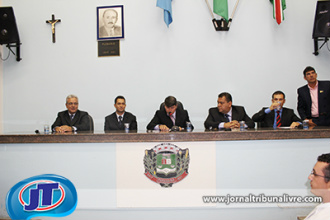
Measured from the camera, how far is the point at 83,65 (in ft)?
16.8

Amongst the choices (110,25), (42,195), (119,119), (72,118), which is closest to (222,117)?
(119,119)

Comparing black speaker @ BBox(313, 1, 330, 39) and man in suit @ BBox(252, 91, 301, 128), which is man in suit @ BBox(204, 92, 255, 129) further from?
black speaker @ BBox(313, 1, 330, 39)

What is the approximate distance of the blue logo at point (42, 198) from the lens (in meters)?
2.50

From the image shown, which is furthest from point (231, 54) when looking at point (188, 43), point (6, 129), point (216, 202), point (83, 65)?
point (6, 129)

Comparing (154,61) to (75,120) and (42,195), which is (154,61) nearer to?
(75,120)

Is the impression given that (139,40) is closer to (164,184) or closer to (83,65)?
(83,65)

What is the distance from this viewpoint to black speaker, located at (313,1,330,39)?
173 inches

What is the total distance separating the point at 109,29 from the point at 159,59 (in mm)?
966

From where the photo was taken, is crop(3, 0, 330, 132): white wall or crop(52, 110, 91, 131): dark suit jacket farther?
crop(3, 0, 330, 132): white wall

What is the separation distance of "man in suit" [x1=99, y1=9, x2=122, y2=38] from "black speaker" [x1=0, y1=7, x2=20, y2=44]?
1.39m

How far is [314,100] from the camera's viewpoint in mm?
4168

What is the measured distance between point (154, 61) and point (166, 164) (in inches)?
111

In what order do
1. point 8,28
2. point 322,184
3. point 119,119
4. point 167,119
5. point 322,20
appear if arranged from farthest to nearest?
point 8,28
point 322,20
point 119,119
point 167,119
point 322,184

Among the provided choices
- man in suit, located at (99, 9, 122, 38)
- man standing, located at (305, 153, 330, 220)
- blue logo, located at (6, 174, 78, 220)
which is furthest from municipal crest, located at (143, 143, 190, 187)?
man in suit, located at (99, 9, 122, 38)
